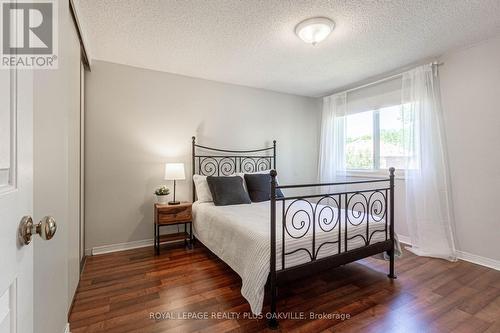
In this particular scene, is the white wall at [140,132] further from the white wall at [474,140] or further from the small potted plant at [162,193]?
the white wall at [474,140]

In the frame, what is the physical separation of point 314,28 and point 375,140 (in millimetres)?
2281

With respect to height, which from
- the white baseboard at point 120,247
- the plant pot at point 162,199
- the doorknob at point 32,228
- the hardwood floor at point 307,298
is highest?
the doorknob at point 32,228

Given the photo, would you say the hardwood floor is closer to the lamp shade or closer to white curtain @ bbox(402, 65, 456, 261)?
white curtain @ bbox(402, 65, 456, 261)

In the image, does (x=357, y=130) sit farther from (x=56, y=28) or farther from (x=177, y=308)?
(x=56, y=28)

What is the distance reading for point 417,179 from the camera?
3.06 meters

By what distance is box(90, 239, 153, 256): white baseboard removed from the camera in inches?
118

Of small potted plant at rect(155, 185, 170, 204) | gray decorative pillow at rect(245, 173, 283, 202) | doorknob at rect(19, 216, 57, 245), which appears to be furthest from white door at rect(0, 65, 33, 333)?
gray decorative pillow at rect(245, 173, 283, 202)

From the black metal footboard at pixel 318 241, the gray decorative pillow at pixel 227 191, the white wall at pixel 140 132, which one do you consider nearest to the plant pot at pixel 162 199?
the white wall at pixel 140 132

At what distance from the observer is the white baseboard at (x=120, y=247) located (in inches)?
118

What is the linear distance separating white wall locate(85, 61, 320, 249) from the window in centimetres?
174

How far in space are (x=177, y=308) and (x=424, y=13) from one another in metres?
3.25

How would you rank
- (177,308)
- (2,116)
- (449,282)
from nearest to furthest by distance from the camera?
(2,116) → (177,308) → (449,282)

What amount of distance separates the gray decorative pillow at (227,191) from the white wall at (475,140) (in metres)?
2.56

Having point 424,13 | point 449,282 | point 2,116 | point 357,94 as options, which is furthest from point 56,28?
point 357,94
